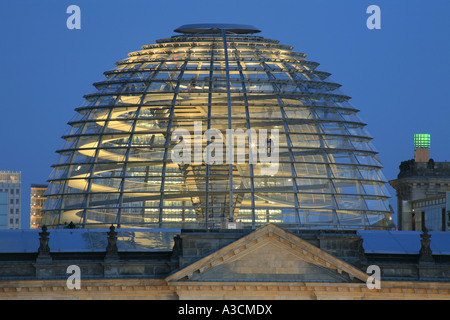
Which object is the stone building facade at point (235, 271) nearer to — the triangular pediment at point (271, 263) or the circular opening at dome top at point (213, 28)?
the triangular pediment at point (271, 263)

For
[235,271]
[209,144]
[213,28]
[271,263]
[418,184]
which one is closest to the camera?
[235,271]

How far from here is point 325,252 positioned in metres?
68.4

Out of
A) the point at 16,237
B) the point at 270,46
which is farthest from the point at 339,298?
the point at 270,46

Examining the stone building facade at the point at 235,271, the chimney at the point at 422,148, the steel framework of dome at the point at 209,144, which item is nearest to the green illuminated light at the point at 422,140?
the chimney at the point at 422,148

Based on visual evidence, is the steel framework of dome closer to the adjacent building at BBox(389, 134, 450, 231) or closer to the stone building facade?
the stone building facade

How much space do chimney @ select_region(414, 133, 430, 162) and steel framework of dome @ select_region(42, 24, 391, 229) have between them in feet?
93.1

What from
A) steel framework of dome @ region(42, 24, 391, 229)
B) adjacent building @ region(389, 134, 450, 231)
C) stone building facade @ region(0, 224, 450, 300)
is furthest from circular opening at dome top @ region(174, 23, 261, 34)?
stone building facade @ region(0, 224, 450, 300)

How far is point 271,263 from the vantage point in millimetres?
69188

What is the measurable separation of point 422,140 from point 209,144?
1518 inches

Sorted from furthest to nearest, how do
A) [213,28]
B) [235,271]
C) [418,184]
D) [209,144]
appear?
A: [418,184], [213,28], [209,144], [235,271]

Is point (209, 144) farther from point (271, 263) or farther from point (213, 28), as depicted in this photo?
point (271, 263)

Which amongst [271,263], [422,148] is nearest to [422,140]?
[422,148]
